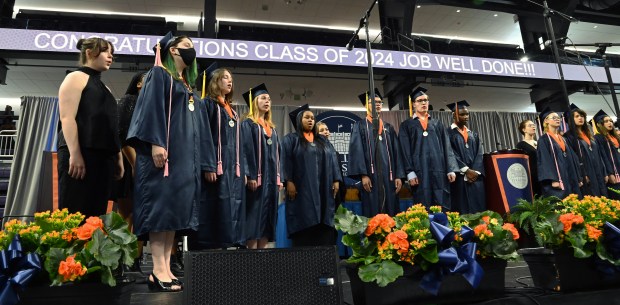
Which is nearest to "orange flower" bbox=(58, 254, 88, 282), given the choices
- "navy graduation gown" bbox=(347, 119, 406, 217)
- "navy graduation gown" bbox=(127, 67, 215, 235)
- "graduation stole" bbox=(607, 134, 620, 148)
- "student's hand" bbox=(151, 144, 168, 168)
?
"navy graduation gown" bbox=(127, 67, 215, 235)

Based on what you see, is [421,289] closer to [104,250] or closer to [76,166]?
[104,250]

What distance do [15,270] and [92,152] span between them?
0.90 m

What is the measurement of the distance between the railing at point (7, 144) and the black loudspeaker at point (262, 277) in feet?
26.3

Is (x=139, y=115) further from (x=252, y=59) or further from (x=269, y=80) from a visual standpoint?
(x=269, y=80)

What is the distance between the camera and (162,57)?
2.10 meters

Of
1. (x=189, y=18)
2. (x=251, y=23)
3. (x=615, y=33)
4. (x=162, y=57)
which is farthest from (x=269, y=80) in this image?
(x=615, y=33)

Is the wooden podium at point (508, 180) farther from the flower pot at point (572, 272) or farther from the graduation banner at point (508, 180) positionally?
the flower pot at point (572, 272)

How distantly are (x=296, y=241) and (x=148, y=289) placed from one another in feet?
5.19

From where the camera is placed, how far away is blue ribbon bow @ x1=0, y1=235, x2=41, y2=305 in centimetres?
116

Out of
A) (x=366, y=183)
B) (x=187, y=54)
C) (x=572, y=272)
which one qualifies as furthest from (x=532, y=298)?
(x=366, y=183)

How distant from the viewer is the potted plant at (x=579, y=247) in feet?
5.41

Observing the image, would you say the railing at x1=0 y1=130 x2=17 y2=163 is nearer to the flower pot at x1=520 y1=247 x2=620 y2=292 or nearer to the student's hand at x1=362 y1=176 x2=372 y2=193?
the student's hand at x1=362 y1=176 x2=372 y2=193

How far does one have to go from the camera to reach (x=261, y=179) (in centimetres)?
276

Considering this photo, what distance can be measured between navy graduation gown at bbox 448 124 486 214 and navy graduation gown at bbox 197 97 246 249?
222cm
